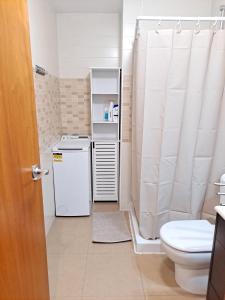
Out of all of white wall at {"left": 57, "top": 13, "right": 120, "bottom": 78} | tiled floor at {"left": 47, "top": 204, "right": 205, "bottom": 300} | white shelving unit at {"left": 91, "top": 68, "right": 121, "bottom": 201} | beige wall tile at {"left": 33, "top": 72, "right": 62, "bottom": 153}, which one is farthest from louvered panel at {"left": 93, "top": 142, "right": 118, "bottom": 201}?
white wall at {"left": 57, "top": 13, "right": 120, "bottom": 78}

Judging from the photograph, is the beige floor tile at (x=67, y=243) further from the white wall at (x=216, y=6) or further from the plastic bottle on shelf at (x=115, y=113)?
the white wall at (x=216, y=6)

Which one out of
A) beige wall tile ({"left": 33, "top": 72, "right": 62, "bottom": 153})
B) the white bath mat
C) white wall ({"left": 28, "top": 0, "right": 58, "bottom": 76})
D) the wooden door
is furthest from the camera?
the white bath mat

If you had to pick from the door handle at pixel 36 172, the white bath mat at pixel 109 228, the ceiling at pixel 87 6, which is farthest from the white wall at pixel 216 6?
the white bath mat at pixel 109 228

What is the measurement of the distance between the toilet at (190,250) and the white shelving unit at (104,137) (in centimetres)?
133

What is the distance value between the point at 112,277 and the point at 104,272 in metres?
0.09

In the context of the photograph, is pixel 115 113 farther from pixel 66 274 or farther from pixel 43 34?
pixel 66 274

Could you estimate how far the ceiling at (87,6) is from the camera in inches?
102

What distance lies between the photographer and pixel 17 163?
1009mm

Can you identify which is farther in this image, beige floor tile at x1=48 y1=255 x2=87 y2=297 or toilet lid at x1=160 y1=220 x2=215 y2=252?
beige floor tile at x1=48 y1=255 x2=87 y2=297

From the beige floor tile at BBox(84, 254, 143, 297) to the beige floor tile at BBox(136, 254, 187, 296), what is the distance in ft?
0.19

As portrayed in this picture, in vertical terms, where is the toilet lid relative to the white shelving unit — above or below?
below

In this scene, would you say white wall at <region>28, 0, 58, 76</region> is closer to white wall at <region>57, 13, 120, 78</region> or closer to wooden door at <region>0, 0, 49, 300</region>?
white wall at <region>57, 13, 120, 78</region>

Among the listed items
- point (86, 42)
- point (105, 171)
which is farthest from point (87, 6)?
point (105, 171)

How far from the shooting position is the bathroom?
1.07 meters
